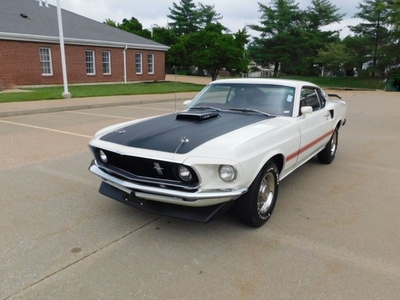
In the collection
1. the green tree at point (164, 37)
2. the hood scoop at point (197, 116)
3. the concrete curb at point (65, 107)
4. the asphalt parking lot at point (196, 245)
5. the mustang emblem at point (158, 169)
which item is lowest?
the asphalt parking lot at point (196, 245)

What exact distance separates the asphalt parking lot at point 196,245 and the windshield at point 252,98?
3.95 feet

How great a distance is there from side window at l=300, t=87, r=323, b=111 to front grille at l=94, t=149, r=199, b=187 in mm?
2400

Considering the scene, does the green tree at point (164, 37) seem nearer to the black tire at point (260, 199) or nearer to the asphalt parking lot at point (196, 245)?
the asphalt parking lot at point (196, 245)

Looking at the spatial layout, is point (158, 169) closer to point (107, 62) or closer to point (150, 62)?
point (107, 62)

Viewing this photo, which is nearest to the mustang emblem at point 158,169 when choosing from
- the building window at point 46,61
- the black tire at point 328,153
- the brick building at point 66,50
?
the black tire at point 328,153

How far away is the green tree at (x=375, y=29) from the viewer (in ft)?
128

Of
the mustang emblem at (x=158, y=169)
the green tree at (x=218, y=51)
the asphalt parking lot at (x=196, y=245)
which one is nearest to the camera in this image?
the asphalt parking lot at (x=196, y=245)

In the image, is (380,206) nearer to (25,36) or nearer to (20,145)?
(20,145)

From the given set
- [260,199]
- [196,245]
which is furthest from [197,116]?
[196,245]

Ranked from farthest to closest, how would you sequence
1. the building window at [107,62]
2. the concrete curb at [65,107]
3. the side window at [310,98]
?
the building window at [107,62], the concrete curb at [65,107], the side window at [310,98]

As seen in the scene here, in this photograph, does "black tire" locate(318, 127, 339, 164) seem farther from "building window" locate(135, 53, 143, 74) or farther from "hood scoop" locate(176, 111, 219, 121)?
"building window" locate(135, 53, 143, 74)

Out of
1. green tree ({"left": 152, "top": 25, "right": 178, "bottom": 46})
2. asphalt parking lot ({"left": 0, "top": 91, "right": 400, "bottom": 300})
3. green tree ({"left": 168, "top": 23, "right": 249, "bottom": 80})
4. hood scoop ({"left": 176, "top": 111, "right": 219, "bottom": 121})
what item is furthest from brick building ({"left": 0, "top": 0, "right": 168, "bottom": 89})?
hood scoop ({"left": 176, "top": 111, "right": 219, "bottom": 121})

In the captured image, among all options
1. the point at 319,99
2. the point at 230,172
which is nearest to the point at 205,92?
the point at 319,99

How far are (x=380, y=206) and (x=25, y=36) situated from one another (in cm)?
2135
